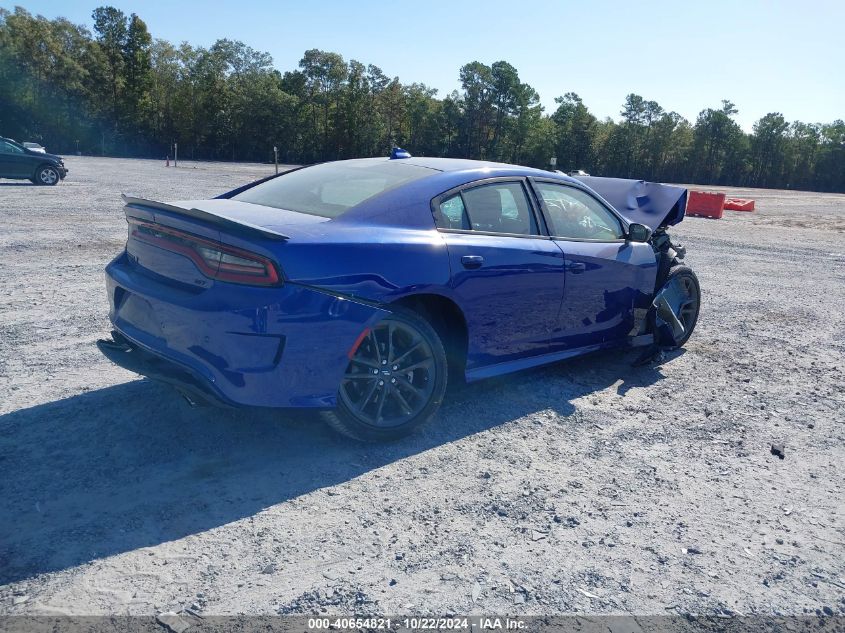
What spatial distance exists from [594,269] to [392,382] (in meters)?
1.93

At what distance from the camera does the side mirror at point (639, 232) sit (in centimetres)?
529

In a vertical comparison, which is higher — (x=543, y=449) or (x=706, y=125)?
(x=706, y=125)

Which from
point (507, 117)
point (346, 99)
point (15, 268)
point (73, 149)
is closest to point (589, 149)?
point (507, 117)

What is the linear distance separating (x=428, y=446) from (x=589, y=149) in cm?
9403

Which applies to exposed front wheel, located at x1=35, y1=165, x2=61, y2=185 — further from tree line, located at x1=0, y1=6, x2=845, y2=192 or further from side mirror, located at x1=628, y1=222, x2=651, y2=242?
tree line, located at x1=0, y1=6, x2=845, y2=192

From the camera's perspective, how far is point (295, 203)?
13.7 feet

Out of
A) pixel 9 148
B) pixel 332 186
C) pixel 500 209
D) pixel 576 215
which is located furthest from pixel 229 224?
pixel 9 148

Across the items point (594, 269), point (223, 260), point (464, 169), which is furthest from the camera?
point (594, 269)

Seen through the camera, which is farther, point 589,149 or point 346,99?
point 589,149

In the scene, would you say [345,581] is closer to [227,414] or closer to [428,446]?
[428,446]

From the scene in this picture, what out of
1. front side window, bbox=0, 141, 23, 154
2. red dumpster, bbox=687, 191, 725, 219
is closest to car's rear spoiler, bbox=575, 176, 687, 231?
red dumpster, bbox=687, 191, 725, 219

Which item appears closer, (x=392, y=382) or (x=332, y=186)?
(x=392, y=382)

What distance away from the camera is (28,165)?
20984mm

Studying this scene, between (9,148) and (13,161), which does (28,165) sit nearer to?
(13,161)
